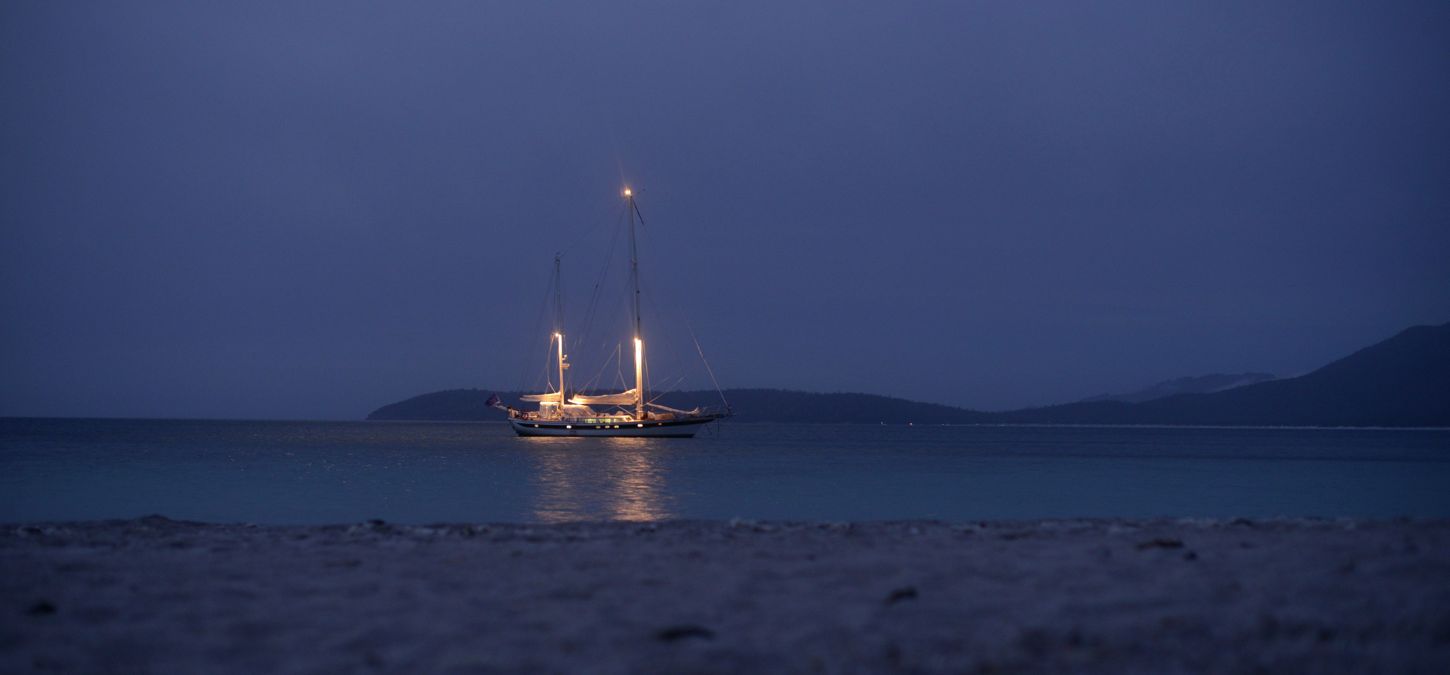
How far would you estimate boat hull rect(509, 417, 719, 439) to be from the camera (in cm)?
8694

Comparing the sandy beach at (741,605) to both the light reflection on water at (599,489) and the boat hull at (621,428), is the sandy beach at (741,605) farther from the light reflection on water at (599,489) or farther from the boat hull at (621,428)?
the boat hull at (621,428)

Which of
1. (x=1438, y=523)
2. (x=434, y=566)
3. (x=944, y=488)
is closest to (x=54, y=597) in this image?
(x=434, y=566)

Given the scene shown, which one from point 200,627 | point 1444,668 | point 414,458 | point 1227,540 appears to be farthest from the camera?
point 414,458

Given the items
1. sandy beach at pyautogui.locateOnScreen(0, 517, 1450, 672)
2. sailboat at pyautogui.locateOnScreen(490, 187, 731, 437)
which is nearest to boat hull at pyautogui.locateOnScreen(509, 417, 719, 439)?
sailboat at pyautogui.locateOnScreen(490, 187, 731, 437)

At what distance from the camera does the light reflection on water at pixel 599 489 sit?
2419cm

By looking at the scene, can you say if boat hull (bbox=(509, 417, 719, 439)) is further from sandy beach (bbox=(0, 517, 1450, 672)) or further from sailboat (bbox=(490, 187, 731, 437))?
sandy beach (bbox=(0, 517, 1450, 672))

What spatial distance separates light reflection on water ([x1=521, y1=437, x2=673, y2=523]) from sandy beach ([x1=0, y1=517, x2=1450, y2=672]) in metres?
11.9

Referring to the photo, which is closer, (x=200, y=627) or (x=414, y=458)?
(x=200, y=627)

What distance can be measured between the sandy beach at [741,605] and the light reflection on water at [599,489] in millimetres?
11925

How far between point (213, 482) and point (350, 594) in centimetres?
3356

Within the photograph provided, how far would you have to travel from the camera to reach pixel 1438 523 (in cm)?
1328

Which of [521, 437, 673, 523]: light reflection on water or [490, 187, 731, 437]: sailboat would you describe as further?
[490, 187, 731, 437]: sailboat

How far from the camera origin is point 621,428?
86875 millimetres

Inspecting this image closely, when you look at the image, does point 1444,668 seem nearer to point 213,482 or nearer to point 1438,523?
point 1438,523
